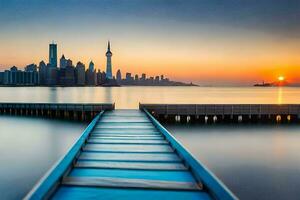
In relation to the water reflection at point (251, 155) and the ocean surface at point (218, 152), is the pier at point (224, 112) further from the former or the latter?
the water reflection at point (251, 155)

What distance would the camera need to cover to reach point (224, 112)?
34.5 metres

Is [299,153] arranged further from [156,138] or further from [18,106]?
[18,106]

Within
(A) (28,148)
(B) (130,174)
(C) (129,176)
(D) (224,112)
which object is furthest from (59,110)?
(C) (129,176)

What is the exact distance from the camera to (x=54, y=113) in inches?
1529

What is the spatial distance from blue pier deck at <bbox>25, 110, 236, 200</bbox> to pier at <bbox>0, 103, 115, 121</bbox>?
2400 cm

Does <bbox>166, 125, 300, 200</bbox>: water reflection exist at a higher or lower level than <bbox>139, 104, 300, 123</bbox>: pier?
lower

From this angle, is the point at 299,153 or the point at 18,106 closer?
the point at 299,153

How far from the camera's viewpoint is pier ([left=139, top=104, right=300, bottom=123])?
33688 mm

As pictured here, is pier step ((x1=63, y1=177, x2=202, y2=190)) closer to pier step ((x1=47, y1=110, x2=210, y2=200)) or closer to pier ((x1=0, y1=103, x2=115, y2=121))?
pier step ((x1=47, y1=110, x2=210, y2=200))

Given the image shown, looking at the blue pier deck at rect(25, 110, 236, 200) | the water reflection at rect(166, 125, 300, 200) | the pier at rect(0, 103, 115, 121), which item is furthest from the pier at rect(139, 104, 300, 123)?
the blue pier deck at rect(25, 110, 236, 200)

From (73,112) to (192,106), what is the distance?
15.3 m

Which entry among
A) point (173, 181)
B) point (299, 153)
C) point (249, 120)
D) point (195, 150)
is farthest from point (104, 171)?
point (249, 120)

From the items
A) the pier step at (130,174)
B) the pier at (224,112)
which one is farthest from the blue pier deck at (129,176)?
the pier at (224,112)

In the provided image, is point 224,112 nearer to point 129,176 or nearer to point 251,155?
point 251,155
